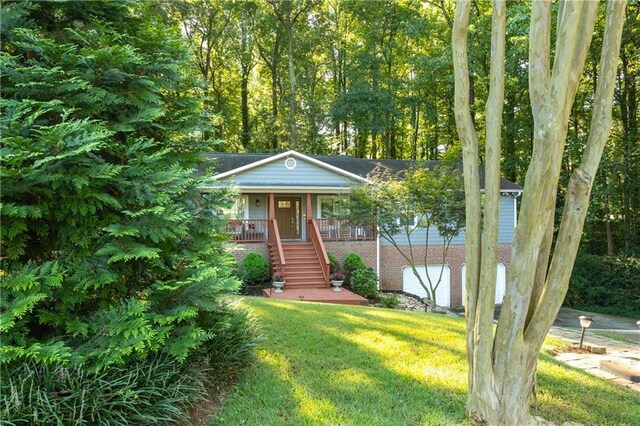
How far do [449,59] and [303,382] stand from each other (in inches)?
656

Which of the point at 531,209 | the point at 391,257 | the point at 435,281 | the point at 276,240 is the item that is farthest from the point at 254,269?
the point at 531,209

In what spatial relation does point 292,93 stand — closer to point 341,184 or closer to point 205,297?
point 341,184

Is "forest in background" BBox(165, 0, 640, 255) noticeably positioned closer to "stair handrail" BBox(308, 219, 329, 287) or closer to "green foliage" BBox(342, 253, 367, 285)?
"stair handrail" BBox(308, 219, 329, 287)

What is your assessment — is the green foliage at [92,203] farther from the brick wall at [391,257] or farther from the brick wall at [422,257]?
the brick wall at [422,257]

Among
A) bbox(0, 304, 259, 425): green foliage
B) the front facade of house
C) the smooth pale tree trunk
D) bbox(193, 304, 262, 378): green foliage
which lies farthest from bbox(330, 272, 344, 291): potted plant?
the smooth pale tree trunk

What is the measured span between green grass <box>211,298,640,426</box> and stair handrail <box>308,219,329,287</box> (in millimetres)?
7662

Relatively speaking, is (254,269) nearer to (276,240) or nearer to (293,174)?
(276,240)

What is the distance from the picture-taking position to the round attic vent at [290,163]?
1563cm

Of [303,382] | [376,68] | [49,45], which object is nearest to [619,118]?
[376,68]

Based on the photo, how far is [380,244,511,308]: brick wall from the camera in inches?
617

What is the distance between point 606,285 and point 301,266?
1197cm

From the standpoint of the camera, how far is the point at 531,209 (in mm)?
3053

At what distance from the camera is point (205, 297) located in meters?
3.55

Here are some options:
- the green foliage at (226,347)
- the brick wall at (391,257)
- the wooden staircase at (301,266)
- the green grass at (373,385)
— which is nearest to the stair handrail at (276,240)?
the wooden staircase at (301,266)
